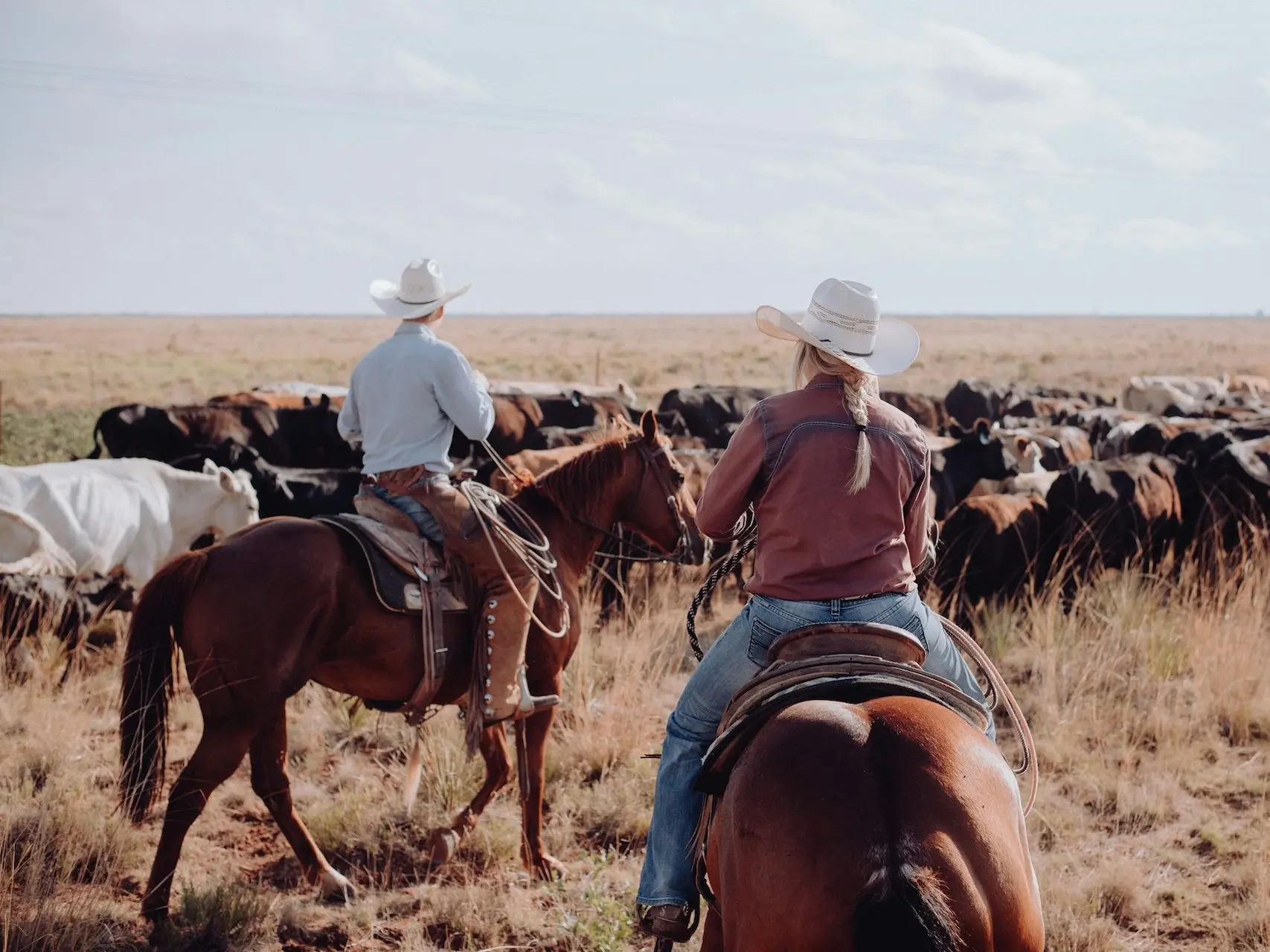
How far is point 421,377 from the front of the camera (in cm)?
503

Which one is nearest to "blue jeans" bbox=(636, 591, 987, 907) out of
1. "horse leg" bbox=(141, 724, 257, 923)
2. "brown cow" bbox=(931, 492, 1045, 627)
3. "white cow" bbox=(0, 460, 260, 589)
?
"horse leg" bbox=(141, 724, 257, 923)

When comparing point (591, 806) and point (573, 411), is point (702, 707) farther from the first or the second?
point (573, 411)

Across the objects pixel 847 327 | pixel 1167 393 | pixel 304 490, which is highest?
pixel 847 327

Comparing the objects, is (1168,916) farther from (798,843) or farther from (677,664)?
(677,664)

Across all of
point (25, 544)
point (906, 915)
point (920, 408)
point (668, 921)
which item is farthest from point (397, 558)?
point (920, 408)

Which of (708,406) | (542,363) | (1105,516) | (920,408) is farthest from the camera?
(542,363)

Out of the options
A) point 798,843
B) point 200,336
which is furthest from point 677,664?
point 200,336

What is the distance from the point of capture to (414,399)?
200 inches

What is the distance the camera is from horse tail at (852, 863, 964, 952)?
2.30 m

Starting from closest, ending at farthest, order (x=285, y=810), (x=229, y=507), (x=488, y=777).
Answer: (x=285, y=810) < (x=488, y=777) < (x=229, y=507)

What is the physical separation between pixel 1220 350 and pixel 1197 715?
69478 mm

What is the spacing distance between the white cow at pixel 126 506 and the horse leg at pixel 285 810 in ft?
11.4

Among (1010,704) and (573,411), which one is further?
(573,411)

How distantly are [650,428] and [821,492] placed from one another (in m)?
2.54
